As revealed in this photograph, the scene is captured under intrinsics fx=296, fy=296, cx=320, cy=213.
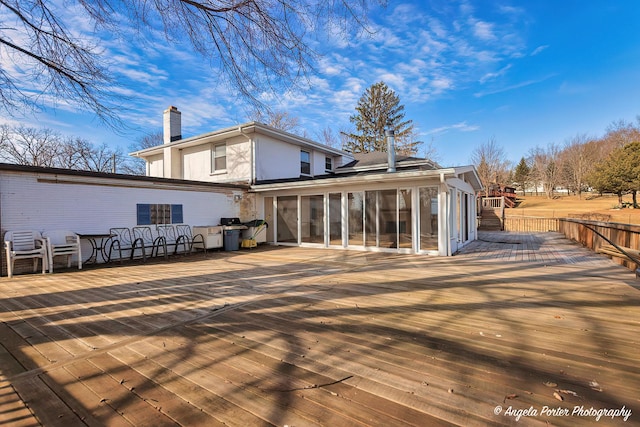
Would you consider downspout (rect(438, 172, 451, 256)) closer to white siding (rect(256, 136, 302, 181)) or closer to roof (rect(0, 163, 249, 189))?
white siding (rect(256, 136, 302, 181))

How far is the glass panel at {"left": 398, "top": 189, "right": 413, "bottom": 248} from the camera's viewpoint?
338 inches

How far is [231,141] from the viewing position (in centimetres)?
1179

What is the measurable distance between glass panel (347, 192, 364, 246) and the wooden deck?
14.4 feet

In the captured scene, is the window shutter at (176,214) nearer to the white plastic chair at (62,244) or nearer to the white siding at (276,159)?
the white plastic chair at (62,244)

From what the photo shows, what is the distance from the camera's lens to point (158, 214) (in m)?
8.79

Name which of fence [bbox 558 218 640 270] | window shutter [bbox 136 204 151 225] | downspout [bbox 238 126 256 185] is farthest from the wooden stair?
window shutter [bbox 136 204 151 225]

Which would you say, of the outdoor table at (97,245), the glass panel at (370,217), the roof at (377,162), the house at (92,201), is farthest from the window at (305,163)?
the outdoor table at (97,245)

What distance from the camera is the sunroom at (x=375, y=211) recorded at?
26.9ft

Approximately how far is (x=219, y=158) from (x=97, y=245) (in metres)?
5.95

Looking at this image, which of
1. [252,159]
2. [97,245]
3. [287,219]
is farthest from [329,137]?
[97,245]

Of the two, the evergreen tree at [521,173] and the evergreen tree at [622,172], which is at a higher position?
the evergreen tree at [521,173]

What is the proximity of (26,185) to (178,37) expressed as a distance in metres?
5.27

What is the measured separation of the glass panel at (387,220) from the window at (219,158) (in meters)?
6.77

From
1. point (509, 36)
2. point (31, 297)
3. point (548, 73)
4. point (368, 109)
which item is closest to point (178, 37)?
point (31, 297)
